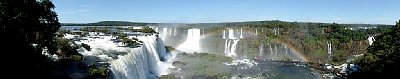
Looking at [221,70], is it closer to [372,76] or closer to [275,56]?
[372,76]

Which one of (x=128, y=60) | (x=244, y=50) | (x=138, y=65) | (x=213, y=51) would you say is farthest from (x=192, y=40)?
(x=128, y=60)

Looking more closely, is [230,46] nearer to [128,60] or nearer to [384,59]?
[384,59]

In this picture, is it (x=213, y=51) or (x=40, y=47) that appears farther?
(x=213, y=51)

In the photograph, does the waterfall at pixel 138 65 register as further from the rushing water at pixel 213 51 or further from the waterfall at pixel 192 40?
the waterfall at pixel 192 40

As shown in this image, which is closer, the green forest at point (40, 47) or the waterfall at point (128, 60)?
the green forest at point (40, 47)

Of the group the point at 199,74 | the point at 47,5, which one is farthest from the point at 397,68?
the point at 47,5

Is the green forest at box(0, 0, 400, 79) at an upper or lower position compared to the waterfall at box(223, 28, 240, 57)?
upper

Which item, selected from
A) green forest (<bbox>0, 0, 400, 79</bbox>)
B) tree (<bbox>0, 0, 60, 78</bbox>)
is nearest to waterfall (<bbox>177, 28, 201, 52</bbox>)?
green forest (<bbox>0, 0, 400, 79</bbox>)

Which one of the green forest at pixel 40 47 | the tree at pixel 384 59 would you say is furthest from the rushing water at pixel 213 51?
the tree at pixel 384 59

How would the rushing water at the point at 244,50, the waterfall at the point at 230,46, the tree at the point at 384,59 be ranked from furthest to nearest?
1. the waterfall at the point at 230,46
2. the rushing water at the point at 244,50
3. the tree at the point at 384,59

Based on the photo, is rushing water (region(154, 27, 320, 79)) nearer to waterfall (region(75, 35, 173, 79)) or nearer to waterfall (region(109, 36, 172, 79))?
waterfall (region(109, 36, 172, 79))
